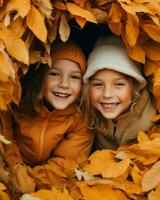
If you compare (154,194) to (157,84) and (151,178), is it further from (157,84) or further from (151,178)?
(157,84)

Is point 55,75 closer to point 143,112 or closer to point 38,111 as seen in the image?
point 38,111

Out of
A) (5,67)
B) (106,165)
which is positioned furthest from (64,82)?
(5,67)

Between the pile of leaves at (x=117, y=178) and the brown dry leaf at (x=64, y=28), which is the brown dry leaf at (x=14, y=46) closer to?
the brown dry leaf at (x=64, y=28)

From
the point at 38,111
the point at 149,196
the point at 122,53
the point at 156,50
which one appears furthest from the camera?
the point at 38,111

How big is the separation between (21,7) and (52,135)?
0.76m

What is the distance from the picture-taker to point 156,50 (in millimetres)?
1734

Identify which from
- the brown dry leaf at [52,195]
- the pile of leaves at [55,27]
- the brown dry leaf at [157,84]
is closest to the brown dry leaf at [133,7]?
the pile of leaves at [55,27]

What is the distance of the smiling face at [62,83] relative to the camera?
6.36 feet

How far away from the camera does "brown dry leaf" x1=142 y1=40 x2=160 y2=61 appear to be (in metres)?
1.73

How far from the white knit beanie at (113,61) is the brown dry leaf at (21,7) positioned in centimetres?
52

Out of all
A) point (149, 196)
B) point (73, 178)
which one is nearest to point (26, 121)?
point (73, 178)

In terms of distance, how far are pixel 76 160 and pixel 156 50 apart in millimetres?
528

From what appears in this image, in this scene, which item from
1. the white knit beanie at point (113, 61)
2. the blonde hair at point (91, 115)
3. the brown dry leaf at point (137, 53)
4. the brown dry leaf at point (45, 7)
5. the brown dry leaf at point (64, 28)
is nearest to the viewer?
the brown dry leaf at point (45, 7)

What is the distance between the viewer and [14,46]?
1450 millimetres
